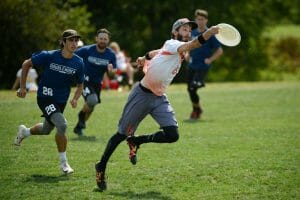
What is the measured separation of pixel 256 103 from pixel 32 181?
40.4 ft

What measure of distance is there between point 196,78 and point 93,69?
362 centimetres

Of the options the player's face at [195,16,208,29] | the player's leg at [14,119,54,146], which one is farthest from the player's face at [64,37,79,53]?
the player's face at [195,16,208,29]


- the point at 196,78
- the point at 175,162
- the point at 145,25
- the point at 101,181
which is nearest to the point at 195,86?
the point at 196,78

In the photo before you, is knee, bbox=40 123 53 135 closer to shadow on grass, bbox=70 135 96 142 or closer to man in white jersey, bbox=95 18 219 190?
man in white jersey, bbox=95 18 219 190

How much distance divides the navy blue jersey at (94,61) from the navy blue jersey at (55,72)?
12.2 feet

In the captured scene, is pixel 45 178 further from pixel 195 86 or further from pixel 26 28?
pixel 26 28

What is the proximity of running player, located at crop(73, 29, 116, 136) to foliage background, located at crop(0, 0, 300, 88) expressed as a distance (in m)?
11.7

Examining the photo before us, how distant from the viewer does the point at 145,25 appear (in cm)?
3556

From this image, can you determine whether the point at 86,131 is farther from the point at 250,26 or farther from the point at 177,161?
the point at 250,26

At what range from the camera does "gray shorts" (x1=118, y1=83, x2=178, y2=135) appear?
822 cm

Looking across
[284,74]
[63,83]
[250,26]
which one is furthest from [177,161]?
[284,74]

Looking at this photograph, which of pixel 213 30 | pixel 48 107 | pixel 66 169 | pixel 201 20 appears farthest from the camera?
pixel 201 20

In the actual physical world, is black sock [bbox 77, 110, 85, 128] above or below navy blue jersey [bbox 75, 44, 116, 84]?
below

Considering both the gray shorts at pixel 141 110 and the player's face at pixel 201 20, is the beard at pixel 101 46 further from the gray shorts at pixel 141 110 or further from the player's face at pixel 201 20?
the gray shorts at pixel 141 110
